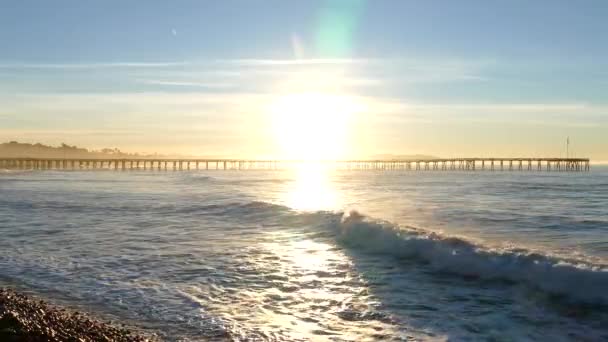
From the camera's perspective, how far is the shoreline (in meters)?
6.11

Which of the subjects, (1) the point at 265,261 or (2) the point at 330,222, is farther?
(2) the point at 330,222

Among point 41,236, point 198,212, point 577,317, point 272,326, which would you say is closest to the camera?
point 272,326

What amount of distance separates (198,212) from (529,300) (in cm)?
1663

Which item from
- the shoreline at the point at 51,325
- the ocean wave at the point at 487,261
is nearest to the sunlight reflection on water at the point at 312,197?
the ocean wave at the point at 487,261

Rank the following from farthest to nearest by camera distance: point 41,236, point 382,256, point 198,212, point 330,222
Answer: point 198,212 → point 330,222 → point 41,236 → point 382,256

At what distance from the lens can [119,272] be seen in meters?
10.7

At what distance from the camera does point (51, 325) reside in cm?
665

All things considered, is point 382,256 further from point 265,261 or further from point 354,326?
point 354,326

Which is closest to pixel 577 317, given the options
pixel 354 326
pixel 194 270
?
pixel 354 326

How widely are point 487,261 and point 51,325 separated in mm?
7798

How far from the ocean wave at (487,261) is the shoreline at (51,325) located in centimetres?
644

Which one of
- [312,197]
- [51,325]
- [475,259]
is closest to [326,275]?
[475,259]

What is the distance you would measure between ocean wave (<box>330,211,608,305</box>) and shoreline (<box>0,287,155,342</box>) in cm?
644

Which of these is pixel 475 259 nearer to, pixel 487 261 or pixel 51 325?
pixel 487 261
